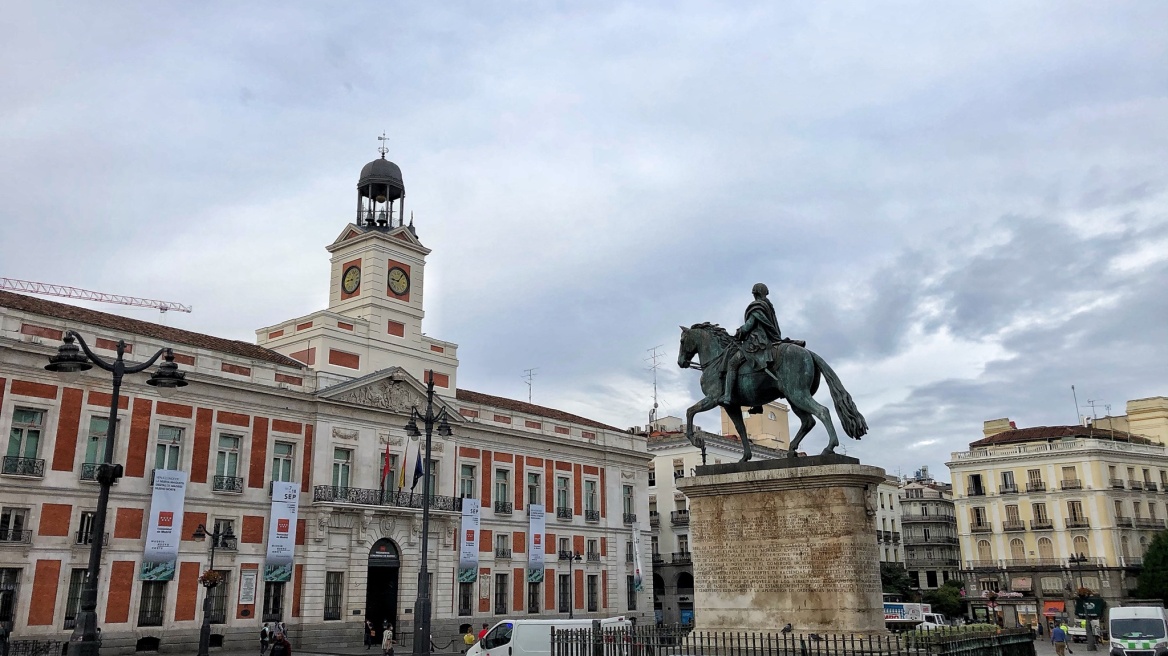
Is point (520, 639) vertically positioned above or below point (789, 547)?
A: below

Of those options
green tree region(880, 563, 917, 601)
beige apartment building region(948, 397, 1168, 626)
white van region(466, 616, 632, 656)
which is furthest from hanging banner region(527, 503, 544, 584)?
green tree region(880, 563, 917, 601)

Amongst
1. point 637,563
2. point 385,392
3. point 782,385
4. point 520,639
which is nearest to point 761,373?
point 782,385

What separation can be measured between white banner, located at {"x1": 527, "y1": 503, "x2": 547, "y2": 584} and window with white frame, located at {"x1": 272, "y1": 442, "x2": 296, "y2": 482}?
512 inches

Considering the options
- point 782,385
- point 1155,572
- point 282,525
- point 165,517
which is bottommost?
point 1155,572

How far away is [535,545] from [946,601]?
31.4 metres

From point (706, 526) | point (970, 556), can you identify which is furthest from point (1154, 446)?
point (706, 526)

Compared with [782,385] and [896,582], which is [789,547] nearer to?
[782,385]

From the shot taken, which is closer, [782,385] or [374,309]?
[782,385]

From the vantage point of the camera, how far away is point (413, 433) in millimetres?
26516

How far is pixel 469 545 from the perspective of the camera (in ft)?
141

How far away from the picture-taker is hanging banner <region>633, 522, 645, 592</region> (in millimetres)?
50062

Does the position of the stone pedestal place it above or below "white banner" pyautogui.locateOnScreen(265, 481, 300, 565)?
below

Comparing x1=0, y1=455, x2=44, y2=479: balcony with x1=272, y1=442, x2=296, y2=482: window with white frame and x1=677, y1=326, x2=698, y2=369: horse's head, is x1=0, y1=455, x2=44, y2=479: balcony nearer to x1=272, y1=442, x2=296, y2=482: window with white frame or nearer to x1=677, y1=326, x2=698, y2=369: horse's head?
x1=272, y1=442, x2=296, y2=482: window with white frame

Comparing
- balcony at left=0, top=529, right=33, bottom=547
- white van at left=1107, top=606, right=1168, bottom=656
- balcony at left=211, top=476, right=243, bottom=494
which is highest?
balcony at left=211, top=476, right=243, bottom=494
